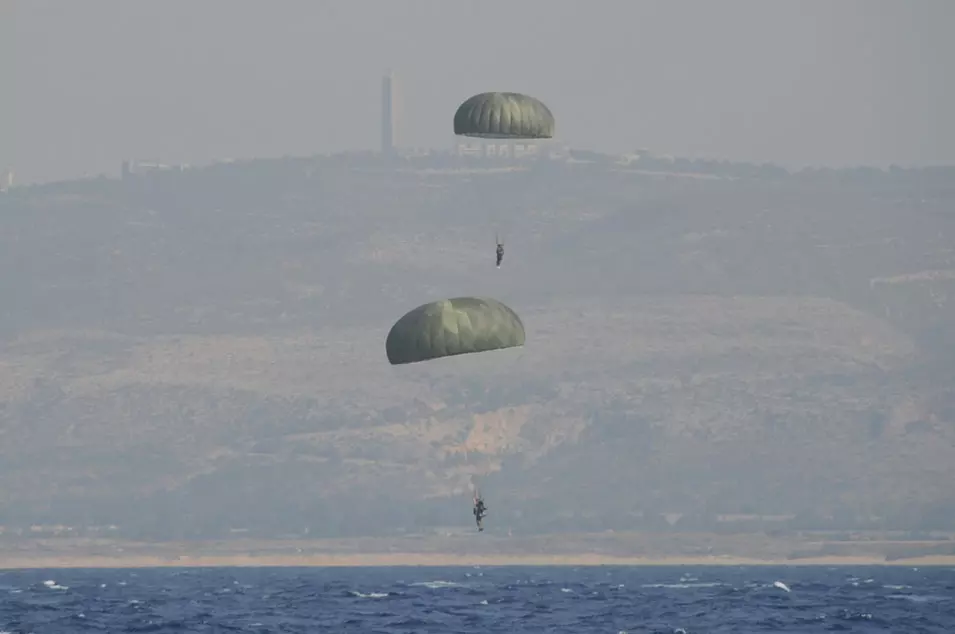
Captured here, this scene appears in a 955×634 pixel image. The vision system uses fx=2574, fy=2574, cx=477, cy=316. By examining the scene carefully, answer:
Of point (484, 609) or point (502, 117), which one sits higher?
point (502, 117)

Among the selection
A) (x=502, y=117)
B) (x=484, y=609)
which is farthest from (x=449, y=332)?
(x=484, y=609)

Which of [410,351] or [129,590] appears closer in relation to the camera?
[410,351]

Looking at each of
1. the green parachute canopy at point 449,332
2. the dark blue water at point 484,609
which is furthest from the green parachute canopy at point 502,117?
the dark blue water at point 484,609

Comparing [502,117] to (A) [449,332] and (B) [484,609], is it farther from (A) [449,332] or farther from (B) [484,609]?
(B) [484,609]

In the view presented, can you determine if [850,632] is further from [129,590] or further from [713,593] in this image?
[129,590]

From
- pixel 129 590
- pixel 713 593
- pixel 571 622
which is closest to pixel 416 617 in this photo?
pixel 571 622

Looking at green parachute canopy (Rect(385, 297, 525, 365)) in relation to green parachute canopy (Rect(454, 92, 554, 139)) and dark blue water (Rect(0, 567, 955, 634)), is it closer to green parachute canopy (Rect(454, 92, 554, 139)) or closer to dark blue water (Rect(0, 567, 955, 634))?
green parachute canopy (Rect(454, 92, 554, 139))

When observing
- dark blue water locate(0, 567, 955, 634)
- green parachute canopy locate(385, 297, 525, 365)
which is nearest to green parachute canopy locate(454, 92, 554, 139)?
green parachute canopy locate(385, 297, 525, 365)
